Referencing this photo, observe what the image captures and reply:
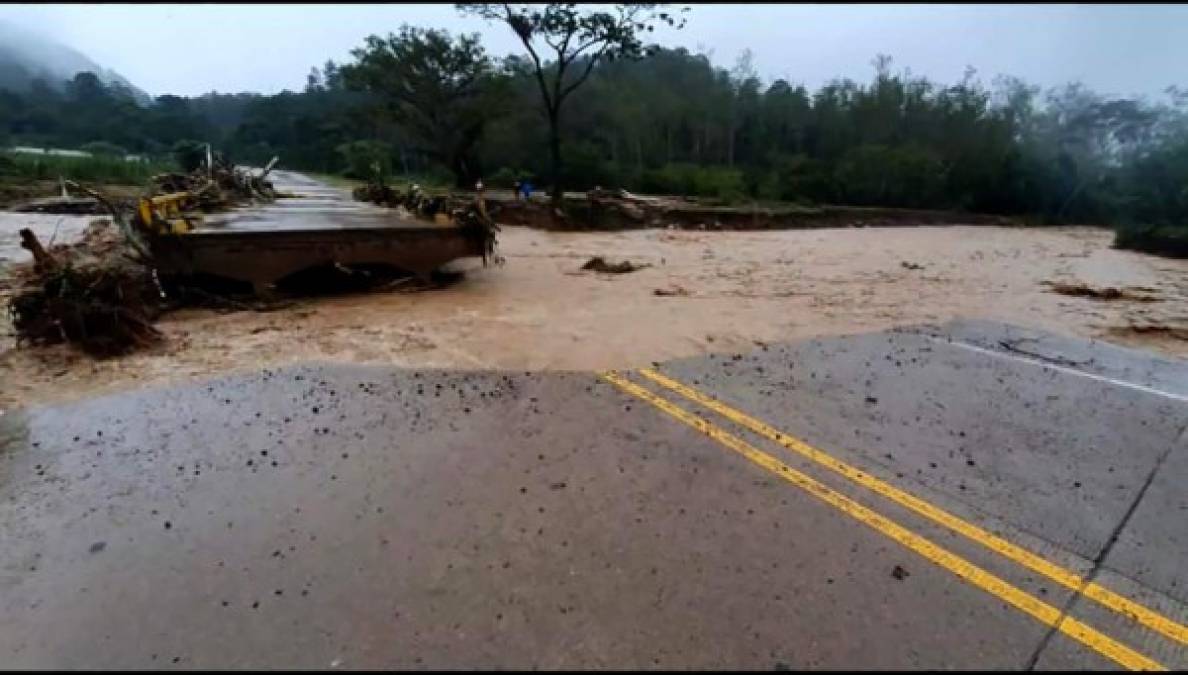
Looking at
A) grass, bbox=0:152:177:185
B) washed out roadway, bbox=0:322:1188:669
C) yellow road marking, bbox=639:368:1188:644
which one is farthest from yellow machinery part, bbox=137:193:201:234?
grass, bbox=0:152:177:185

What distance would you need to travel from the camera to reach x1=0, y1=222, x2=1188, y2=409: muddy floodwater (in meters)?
5.64

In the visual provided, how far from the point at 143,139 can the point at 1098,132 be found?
66008 mm

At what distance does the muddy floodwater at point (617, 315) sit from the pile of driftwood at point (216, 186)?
4.28 meters

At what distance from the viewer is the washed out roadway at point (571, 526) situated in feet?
6.98

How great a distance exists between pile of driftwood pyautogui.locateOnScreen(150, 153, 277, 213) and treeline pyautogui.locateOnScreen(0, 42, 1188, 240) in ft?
52.5

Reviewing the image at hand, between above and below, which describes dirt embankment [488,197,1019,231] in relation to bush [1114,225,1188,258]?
above

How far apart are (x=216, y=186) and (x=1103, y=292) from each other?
47.9ft

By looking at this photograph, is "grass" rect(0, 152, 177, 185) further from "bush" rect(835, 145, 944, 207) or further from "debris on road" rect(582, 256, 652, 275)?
"bush" rect(835, 145, 944, 207)

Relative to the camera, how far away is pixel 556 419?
420 centimetres

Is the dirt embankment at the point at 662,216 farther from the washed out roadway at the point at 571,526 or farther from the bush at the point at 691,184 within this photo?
the washed out roadway at the point at 571,526

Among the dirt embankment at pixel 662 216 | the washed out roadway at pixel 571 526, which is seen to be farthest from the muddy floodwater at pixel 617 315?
the dirt embankment at pixel 662 216

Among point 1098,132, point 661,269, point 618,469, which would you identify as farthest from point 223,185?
point 1098,132

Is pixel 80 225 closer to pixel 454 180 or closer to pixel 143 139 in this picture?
pixel 454 180

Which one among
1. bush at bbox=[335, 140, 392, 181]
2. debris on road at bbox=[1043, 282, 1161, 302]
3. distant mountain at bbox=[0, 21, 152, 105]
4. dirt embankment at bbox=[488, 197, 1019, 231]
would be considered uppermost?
distant mountain at bbox=[0, 21, 152, 105]
